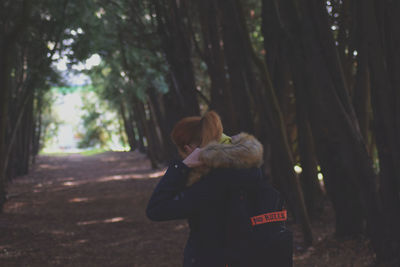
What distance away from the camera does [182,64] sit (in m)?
13.2

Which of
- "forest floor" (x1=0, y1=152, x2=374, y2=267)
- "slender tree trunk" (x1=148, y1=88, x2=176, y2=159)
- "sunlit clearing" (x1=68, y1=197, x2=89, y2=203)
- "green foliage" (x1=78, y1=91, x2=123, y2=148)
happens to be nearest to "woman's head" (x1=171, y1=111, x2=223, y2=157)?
"forest floor" (x1=0, y1=152, x2=374, y2=267)

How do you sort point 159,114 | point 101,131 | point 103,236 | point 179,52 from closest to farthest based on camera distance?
point 103,236
point 179,52
point 159,114
point 101,131

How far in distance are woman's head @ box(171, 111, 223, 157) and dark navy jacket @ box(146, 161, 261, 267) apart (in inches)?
5.6

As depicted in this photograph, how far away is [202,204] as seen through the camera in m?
2.50

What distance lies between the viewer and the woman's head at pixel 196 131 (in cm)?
262

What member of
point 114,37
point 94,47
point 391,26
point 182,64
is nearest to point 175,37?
point 182,64

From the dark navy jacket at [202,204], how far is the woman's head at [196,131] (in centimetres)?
14

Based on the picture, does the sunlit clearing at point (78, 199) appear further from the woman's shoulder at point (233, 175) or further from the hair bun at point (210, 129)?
the woman's shoulder at point (233, 175)

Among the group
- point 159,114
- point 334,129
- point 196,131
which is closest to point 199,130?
point 196,131

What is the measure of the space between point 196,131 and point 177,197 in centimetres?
36

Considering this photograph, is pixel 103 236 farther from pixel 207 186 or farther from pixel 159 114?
pixel 159 114

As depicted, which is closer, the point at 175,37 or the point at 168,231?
the point at 168,231

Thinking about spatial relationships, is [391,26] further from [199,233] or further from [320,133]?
[199,233]

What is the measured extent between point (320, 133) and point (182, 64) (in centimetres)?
641
